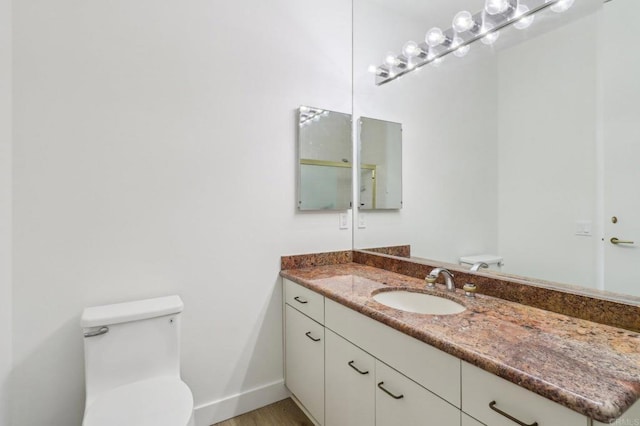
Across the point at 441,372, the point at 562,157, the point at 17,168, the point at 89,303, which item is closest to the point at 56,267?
the point at 89,303

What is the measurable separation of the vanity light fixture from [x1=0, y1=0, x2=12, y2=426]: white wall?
2.01m

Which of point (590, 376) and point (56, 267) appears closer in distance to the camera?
point (590, 376)

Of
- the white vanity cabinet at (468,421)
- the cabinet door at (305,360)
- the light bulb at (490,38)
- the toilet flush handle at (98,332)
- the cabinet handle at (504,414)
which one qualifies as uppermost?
the light bulb at (490,38)

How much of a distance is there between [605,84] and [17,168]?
2.40 m

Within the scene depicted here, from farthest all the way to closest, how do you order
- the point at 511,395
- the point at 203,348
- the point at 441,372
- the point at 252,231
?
the point at 252,231, the point at 203,348, the point at 441,372, the point at 511,395

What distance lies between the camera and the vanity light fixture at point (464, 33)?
1.35m

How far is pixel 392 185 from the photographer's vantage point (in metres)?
2.13

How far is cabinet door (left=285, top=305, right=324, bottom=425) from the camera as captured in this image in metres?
1.61

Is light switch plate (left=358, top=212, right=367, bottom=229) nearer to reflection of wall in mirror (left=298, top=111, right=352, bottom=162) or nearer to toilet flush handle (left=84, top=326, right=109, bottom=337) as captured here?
reflection of wall in mirror (left=298, top=111, right=352, bottom=162)

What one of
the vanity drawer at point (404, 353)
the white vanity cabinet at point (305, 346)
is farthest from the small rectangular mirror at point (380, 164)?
the vanity drawer at point (404, 353)

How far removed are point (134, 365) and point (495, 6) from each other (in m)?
2.40

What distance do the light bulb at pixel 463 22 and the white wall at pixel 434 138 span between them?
0.14 metres

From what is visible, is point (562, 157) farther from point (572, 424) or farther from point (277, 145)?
point (277, 145)

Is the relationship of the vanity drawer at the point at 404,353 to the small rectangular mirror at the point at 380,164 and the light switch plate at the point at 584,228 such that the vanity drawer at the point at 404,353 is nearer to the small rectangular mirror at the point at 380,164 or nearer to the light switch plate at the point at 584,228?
the light switch plate at the point at 584,228
